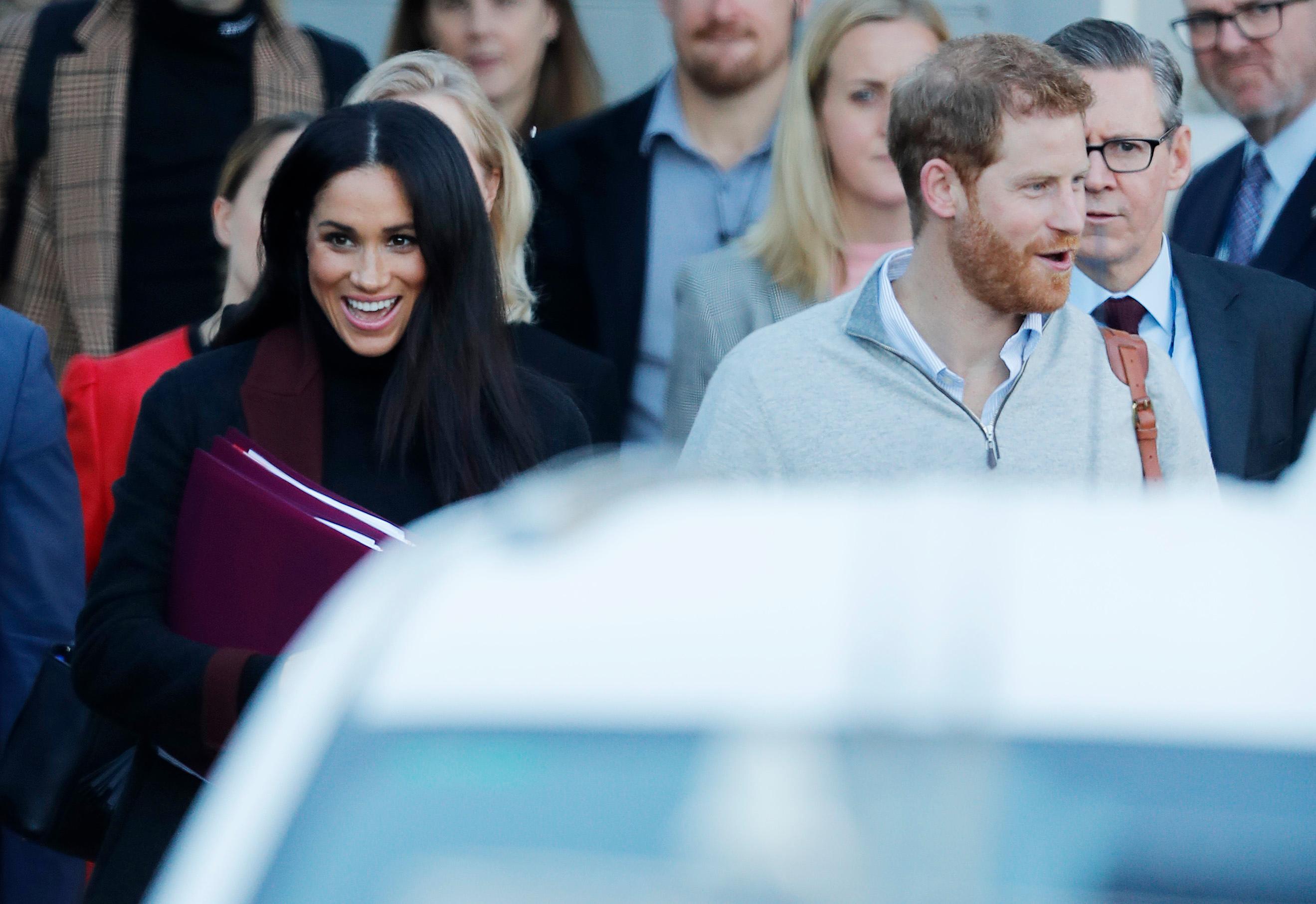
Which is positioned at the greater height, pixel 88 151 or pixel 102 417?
pixel 88 151

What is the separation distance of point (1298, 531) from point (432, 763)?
72cm

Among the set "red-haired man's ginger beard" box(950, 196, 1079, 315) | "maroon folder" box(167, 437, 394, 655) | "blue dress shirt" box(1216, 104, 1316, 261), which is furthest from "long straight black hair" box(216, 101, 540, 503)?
"blue dress shirt" box(1216, 104, 1316, 261)

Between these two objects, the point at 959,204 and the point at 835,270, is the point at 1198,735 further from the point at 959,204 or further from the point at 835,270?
the point at 835,270

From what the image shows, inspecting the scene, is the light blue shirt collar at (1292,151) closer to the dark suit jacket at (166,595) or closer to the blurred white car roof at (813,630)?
the dark suit jacket at (166,595)

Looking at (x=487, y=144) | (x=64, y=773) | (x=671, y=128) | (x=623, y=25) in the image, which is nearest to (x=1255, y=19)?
(x=671, y=128)

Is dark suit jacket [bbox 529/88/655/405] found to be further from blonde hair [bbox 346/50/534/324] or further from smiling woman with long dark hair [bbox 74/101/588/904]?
smiling woman with long dark hair [bbox 74/101/588/904]

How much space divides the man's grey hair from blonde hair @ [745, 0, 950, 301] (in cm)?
46

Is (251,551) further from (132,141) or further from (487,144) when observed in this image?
(132,141)

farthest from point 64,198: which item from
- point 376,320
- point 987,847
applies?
point 987,847

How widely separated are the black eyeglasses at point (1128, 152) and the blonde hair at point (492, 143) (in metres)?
1.30

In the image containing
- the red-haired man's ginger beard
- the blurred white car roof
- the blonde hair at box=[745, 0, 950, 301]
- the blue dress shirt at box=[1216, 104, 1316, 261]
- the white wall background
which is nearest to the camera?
the blurred white car roof

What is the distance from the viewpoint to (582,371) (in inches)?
148

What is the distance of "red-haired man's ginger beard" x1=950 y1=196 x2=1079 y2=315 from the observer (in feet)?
10.2

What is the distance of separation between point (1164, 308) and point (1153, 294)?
0.04m
